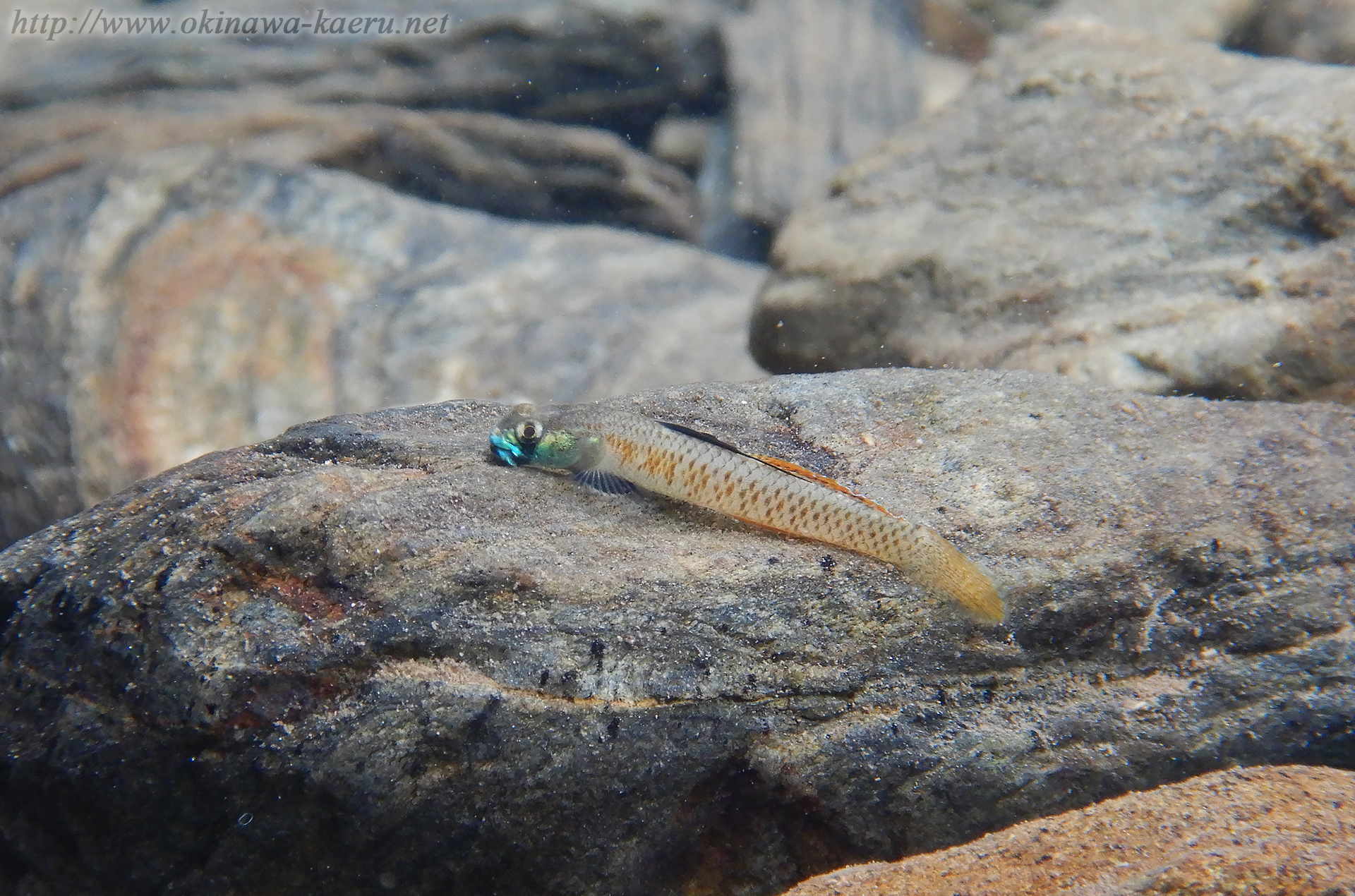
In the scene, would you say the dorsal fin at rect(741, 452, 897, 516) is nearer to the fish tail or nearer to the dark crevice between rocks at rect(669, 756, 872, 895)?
the fish tail

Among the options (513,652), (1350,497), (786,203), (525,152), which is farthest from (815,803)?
(525,152)

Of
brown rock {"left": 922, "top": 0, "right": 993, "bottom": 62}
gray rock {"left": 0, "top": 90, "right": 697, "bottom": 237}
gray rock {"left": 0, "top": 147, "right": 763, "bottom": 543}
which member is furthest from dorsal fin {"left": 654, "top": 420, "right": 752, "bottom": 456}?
brown rock {"left": 922, "top": 0, "right": 993, "bottom": 62}

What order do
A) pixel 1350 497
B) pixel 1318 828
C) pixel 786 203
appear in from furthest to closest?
1. pixel 786 203
2. pixel 1350 497
3. pixel 1318 828

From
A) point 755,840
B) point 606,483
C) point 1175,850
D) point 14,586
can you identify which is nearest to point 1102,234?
point 606,483

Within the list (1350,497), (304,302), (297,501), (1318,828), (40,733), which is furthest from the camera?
(304,302)

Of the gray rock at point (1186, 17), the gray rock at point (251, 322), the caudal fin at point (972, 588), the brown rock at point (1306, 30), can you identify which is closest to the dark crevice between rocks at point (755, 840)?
the caudal fin at point (972, 588)

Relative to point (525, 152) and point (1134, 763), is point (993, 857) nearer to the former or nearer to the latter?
point (1134, 763)
